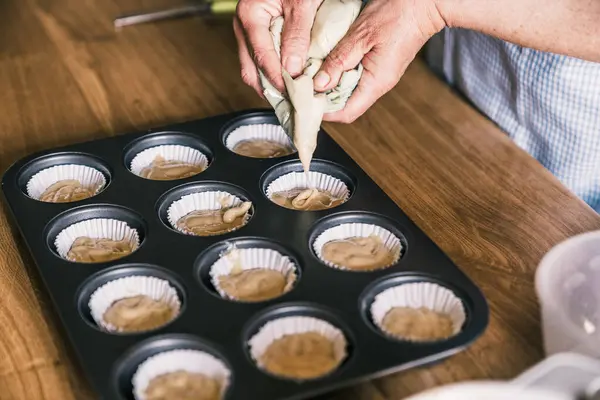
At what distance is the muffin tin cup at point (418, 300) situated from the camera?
1.30m

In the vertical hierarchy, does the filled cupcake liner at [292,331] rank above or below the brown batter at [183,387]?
above

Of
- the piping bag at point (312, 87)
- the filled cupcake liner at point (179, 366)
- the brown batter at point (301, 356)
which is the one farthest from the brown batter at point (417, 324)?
the piping bag at point (312, 87)

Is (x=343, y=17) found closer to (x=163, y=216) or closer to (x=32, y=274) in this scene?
(x=163, y=216)

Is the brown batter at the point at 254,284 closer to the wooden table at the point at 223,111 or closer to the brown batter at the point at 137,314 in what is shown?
the brown batter at the point at 137,314

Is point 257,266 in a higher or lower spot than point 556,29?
lower

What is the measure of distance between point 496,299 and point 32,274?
840mm

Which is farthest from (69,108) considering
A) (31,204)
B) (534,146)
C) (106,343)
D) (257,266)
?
(534,146)

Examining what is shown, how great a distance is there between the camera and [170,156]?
1.75 m

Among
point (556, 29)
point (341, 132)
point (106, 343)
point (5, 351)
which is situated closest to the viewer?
point (106, 343)

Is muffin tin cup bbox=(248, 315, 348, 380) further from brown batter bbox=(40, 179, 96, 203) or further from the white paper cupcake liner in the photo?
brown batter bbox=(40, 179, 96, 203)

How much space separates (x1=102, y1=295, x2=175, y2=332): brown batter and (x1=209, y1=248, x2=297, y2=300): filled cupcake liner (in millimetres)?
103

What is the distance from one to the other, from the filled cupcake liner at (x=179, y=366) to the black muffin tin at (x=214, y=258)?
0.01 m

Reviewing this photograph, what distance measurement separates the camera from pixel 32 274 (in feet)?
4.82

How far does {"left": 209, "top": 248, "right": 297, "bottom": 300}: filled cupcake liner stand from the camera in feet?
4.57
